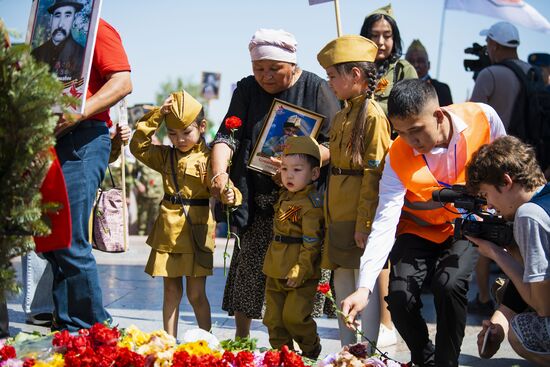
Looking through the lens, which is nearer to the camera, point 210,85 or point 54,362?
point 54,362

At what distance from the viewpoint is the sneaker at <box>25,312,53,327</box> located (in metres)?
6.29

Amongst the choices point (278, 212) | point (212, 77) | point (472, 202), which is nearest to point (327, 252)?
point (278, 212)

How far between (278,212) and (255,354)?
1415mm

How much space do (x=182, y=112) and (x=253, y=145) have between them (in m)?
0.48

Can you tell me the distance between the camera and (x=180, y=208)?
5.44 m

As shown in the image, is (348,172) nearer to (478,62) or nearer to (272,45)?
(272,45)

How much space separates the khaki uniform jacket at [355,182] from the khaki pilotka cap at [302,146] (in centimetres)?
20

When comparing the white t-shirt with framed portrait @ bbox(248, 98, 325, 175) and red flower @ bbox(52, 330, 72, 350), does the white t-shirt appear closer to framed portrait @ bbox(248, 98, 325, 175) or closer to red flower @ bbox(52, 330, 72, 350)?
framed portrait @ bbox(248, 98, 325, 175)

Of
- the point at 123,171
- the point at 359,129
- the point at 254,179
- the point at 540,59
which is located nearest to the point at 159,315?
the point at 123,171

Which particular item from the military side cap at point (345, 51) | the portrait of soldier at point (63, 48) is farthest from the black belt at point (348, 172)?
the portrait of soldier at point (63, 48)

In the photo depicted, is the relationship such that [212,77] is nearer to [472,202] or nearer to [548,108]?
[548,108]

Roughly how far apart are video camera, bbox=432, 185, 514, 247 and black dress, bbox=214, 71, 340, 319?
1.46 metres

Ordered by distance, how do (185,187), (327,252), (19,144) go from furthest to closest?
(185,187) → (327,252) → (19,144)

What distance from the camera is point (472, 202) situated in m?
4.11
